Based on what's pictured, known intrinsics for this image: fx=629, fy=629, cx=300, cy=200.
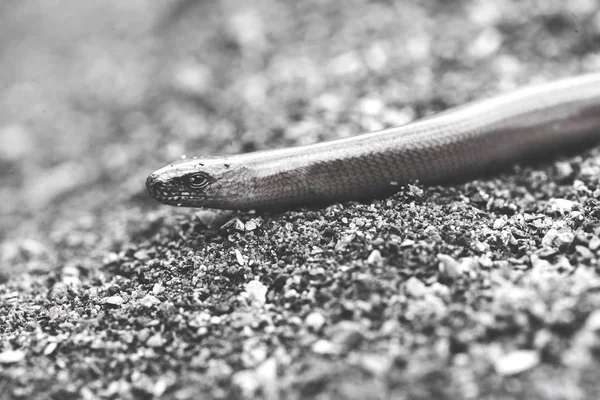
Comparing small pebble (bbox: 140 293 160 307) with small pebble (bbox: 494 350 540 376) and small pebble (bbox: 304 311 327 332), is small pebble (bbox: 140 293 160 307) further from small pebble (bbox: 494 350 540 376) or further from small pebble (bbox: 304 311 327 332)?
small pebble (bbox: 494 350 540 376)

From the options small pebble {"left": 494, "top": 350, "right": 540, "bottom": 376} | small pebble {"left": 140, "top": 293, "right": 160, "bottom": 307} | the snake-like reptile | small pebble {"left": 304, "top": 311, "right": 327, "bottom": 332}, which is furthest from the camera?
the snake-like reptile

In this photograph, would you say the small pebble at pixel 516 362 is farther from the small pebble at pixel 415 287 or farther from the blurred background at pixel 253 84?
the blurred background at pixel 253 84

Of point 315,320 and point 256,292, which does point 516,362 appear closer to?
point 315,320

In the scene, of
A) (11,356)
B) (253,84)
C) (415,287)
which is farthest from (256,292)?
(253,84)

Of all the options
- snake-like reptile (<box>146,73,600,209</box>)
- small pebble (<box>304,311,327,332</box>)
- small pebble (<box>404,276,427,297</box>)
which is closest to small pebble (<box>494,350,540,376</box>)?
small pebble (<box>404,276,427,297</box>)

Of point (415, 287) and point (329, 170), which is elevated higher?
point (329, 170)

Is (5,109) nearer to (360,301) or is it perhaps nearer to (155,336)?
(155,336)

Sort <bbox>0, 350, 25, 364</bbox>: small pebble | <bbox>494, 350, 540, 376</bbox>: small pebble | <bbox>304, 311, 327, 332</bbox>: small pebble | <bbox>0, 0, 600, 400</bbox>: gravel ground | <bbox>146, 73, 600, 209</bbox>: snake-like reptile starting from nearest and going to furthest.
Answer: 1. <bbox>494, 350, 540, 376</bbox>: small pebble
2. <bbox>0, 0, 600, 400</bbox>: gravel ground
3. <bbox>304, 311, 327, 332</bbox>: small pebble
4. <bbox>0, 350, 25, 364</bbox>: small pebble
5. <bbox>146, 73, 600, 209</bbox>: snake-like reptile
